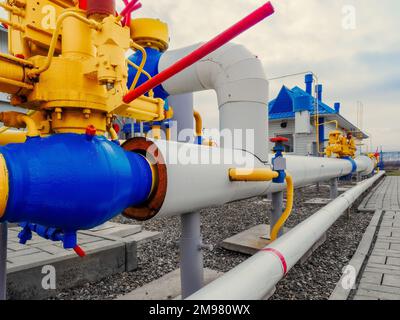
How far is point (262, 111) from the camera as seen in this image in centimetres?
249

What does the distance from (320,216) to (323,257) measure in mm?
980

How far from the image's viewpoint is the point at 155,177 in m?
1.39

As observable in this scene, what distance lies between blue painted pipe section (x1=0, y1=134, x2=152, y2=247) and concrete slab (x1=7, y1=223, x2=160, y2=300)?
1.78 metres

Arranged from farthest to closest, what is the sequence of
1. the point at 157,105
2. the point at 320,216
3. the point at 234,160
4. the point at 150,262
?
the point at 150,262 < the point at 320,216 < the point at 234,160 < the point at 157,105

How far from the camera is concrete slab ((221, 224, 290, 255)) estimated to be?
12.4 feet

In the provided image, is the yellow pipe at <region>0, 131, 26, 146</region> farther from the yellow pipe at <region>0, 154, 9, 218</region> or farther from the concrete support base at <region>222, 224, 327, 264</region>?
the concrete support base at <region>222, 224, 327, 264</region>

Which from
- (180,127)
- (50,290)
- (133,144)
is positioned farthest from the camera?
(180,127)

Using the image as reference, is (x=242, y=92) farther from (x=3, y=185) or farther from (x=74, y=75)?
(x=3, y=185)


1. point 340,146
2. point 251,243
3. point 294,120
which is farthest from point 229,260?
point 294,120

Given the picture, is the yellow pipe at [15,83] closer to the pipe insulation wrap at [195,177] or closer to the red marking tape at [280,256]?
the pipe insulation wrap at [195,177]

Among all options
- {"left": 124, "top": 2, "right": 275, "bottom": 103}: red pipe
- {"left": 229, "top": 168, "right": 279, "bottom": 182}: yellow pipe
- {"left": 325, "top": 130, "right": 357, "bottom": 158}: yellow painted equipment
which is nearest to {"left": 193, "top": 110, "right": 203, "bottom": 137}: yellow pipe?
{"left": 229, "top": 168, "right": 279, "bottom": 182}: yellow pipe

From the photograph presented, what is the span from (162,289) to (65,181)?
2.02 meters

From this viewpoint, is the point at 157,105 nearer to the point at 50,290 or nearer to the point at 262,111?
the point at 262,111

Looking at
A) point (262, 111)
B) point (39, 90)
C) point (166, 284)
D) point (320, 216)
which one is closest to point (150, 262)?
point (166, 284)
